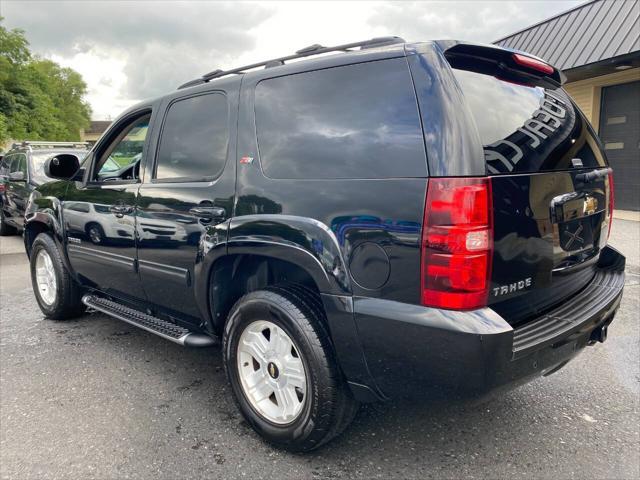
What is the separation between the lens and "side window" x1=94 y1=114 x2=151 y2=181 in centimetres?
353

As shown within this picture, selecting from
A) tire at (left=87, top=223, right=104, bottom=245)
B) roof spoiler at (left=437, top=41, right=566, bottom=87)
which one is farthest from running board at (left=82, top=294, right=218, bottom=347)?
roof spoiler at (left=437, top=41, right=566, bottom=87)

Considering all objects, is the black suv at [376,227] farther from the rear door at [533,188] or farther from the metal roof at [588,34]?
the metal roof at [588,34]

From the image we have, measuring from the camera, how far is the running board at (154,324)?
9.66 feet

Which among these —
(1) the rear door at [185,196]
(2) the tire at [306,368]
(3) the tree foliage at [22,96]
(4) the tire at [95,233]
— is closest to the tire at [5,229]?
(4) the tire at [95,233]

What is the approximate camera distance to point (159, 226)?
10.0ft

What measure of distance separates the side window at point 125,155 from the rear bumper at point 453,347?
89.0 inches

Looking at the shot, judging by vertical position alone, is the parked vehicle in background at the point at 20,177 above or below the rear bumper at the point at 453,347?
above

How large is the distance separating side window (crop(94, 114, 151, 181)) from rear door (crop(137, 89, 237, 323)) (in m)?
Answer: 0.32

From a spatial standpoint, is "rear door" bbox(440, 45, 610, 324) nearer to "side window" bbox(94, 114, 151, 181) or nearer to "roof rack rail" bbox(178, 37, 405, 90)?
"roof rack rail" bbox(178, 37, 405, 90)

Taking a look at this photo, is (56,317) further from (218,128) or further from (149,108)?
(218,128)

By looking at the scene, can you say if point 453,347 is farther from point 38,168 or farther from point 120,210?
point 38,168

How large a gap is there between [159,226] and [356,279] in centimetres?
152

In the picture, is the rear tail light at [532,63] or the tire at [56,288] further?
the tire at [56,288]

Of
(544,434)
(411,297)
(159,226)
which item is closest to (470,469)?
(544,434)
